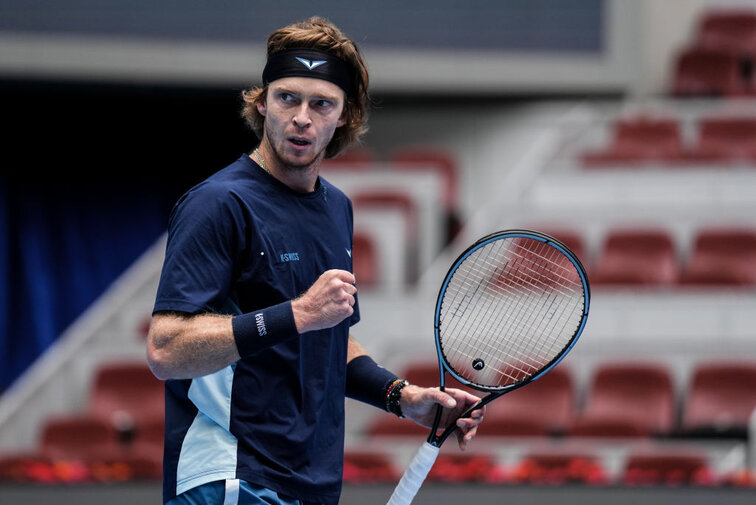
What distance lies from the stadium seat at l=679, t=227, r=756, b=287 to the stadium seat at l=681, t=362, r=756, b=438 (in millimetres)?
907

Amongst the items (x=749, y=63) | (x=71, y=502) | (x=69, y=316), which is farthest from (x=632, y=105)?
(x=71, y=502)

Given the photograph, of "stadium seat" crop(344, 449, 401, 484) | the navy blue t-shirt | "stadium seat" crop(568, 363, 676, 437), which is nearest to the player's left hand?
the navy blue t-shirt

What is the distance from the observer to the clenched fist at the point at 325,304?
2.12m

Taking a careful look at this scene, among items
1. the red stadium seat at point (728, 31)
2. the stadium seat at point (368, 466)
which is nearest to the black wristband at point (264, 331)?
the stadium seat at point (368, 466)

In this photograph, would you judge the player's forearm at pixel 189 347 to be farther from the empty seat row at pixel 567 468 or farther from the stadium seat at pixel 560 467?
the stadium seat at pixel 560 467

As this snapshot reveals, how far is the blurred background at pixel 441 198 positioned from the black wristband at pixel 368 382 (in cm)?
272

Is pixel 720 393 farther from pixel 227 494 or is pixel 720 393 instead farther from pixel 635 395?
pixel 227 494

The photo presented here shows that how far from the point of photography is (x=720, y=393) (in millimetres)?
6320

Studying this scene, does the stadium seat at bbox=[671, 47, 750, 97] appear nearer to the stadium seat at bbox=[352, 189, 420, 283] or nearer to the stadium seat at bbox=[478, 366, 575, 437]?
the stadium seat at bbox=[352, 189, 420, 283]

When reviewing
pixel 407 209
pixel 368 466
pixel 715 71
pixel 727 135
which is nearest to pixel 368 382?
pixel 368 466

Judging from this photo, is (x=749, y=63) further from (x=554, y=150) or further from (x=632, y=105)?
(x=554, y=150)

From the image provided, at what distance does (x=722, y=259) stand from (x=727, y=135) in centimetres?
217

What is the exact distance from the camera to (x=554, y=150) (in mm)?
9523

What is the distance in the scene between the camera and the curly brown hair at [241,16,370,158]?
238 centimetres
